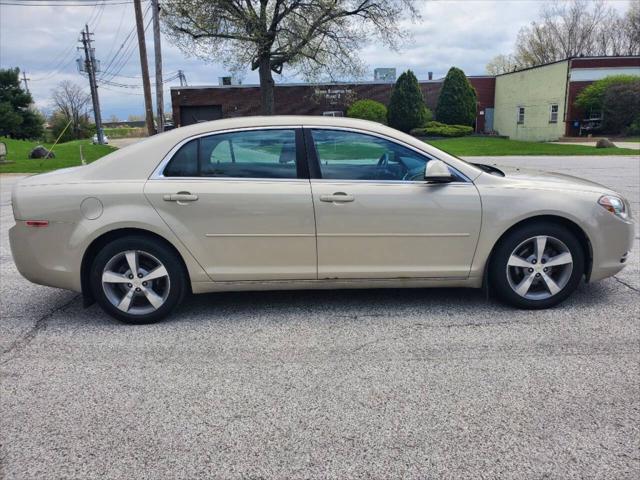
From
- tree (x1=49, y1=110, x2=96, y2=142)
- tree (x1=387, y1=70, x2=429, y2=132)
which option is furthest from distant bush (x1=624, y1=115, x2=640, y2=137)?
tree (x1=49, y1=110, x2=96, y2=142)

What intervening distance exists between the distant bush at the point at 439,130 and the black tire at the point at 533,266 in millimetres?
32801

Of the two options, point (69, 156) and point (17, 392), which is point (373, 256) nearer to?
point (17, 392)

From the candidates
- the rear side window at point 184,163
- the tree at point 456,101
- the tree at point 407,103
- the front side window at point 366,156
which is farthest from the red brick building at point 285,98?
the rear side window at point 184,163

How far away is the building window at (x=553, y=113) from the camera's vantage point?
121 ft

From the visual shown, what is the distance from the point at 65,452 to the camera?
2.59 metres

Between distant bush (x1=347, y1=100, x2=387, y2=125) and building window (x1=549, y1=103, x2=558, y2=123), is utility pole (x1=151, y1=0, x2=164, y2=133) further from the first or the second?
building window (x1=549, y1=103, x2=558, y2=123)

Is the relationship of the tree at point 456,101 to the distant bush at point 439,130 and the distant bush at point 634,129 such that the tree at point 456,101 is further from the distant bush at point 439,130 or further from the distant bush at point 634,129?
the distant bush at point 634,129

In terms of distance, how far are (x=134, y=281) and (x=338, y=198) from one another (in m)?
1.74

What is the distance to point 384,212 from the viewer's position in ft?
13.4

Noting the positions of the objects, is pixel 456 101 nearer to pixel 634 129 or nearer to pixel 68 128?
pixel 634 129

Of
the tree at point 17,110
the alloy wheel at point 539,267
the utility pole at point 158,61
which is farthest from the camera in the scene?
the tree at point 17,110

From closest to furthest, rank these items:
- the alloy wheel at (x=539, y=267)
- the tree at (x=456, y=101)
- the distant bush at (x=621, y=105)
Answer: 1. the alloy wheel at (x=539, y=267)
2. the distant bush at (x=621, y=105)
3. the tree at (x=456, y=101)

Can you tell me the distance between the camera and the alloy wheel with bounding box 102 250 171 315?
13.4 ft

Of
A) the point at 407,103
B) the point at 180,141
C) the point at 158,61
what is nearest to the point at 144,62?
the point at 158,61
